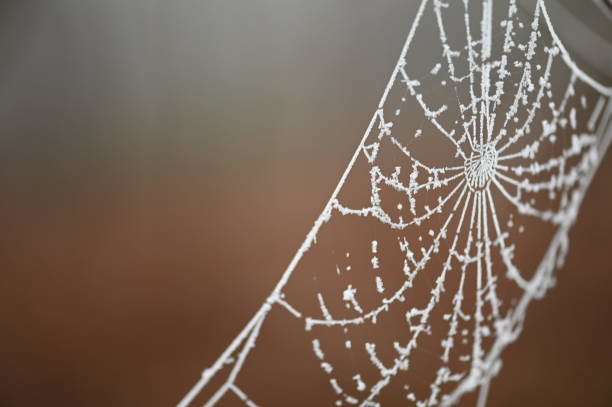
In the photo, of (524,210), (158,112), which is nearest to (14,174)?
(158,112)

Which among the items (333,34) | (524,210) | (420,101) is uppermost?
(333,34)

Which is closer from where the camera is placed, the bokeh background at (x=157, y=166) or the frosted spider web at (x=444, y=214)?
the bokeh background at (x=157, y=166)

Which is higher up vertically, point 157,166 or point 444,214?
point 157,166

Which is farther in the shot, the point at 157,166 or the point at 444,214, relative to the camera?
the point at 444,214

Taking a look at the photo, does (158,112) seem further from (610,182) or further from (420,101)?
(610,182)
